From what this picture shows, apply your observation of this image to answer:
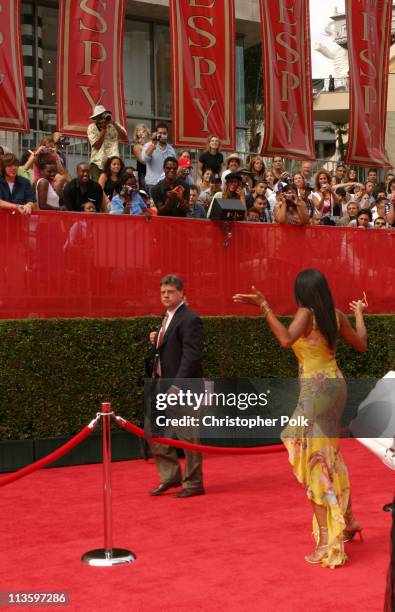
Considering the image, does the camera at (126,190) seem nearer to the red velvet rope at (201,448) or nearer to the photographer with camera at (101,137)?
the photographer with camera at (101,137)

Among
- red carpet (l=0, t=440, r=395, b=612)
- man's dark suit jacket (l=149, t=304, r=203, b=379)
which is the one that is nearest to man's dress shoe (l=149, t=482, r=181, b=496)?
red carpet (l=0, t=440, r=395, b=612)

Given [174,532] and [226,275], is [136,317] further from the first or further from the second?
[174,532]

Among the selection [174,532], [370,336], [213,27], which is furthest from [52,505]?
[213,27]

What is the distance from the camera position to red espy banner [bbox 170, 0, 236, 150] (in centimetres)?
1532

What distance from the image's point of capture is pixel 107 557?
7.02m

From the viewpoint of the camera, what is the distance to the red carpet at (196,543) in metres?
6.15

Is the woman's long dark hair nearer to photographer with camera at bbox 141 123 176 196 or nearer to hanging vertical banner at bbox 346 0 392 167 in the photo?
photographer with camera at bbox 141 123 176 196

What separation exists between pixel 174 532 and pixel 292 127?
33.5 feet

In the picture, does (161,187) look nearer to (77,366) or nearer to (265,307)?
(77,366)

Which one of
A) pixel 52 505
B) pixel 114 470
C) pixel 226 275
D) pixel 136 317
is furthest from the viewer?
pixel 226 275

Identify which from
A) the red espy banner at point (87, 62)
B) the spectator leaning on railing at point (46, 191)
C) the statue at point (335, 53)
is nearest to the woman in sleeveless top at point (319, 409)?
the spectator leaning on railing at point (46, 191)

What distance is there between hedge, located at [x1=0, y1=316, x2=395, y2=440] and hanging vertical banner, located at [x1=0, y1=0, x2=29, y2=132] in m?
3.57

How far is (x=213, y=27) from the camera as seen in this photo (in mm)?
15766

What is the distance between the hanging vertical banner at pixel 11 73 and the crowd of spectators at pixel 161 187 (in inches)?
19.7
